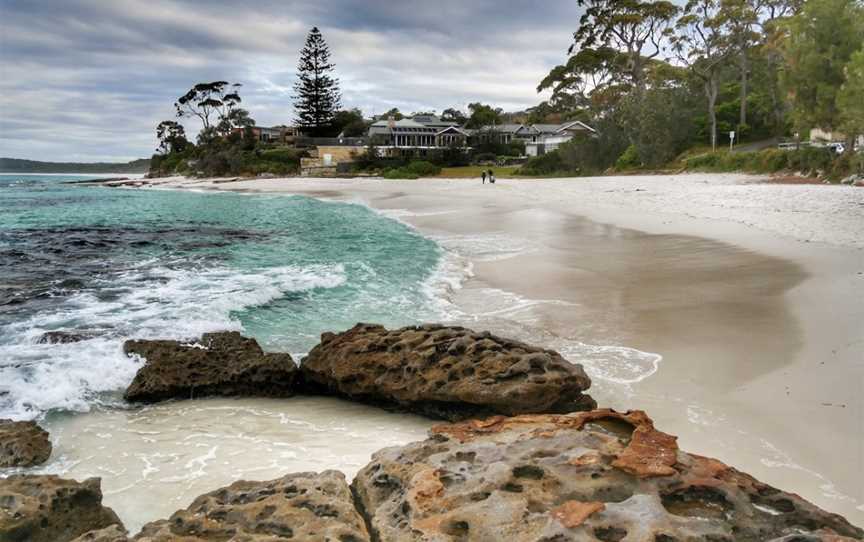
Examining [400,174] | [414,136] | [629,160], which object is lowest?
[400,174]

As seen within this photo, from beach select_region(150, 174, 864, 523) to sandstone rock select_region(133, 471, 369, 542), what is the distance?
2722 mm

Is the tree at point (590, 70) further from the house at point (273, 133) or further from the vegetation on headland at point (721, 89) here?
the house at point (273, 133)

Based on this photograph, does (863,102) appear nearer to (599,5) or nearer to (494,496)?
(494,496)

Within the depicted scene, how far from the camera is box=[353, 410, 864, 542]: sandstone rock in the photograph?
7.81 feet

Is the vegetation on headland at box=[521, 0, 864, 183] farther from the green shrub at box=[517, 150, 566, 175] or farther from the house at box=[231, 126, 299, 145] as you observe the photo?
the house at box=[231, 126, 299, 145]

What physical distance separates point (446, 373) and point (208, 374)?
98.4 inches

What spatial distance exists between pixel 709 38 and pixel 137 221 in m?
42.8

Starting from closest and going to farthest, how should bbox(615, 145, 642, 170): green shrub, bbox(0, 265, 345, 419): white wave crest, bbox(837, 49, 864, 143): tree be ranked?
1. bbox(0, 265, 345, 419): white wave crest
2. bbox(837, 49, 864, 143): tree
3. bbox(615, 145, 642, 170): green shrub

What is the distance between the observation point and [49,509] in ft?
10.1

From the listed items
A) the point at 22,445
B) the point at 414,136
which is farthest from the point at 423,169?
the point at 22,445

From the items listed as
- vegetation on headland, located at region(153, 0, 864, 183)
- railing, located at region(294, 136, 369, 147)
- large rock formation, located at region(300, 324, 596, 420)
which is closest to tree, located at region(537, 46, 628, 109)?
vegetation on headland, located at region(153, 0, 864, 183)

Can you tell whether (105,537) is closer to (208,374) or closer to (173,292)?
(208,374)

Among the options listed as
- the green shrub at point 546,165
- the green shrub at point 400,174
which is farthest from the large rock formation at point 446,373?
the green shrub at point 400,174

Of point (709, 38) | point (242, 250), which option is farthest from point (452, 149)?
point (242, 250)
